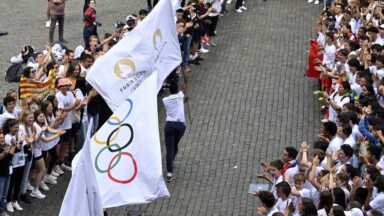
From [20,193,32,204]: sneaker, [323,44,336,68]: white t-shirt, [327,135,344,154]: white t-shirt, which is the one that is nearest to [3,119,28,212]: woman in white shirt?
[20,193,32,204]: sneaker

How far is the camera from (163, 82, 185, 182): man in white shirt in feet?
53.6

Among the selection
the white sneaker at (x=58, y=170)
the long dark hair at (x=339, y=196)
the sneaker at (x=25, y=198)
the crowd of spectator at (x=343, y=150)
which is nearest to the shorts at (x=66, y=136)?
the white sneaker at (x=58, y=170)

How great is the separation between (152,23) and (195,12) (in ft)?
19.4

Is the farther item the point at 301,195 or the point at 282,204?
the point at 301,195

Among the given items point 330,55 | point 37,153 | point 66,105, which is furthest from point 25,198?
point 330,55

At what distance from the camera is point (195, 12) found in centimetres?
2288

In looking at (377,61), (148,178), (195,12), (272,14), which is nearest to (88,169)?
(148,178)

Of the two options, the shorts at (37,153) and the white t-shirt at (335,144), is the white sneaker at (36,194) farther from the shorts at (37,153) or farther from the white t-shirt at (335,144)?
the white t-shirt at (335,144)

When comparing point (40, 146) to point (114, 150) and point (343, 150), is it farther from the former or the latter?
point (343, 150)

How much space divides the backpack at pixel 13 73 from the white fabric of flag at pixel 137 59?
472 centimetres

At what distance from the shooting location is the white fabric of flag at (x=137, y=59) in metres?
16.2

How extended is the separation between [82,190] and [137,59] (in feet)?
17.6

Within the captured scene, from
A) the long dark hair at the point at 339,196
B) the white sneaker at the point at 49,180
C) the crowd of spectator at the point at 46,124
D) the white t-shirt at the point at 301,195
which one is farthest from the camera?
→ the white sneaker at the point at 49,180

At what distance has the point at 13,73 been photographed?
20.9 meters
